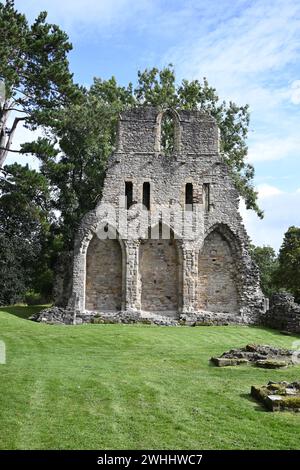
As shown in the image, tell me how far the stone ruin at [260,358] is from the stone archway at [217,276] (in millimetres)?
11231

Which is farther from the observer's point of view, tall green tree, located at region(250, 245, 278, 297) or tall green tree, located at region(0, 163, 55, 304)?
tall green tree, located at region(250, 245, 278, 297)

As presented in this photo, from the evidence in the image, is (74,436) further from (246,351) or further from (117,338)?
(117,338)

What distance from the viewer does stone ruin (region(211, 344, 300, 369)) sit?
42.7 ft

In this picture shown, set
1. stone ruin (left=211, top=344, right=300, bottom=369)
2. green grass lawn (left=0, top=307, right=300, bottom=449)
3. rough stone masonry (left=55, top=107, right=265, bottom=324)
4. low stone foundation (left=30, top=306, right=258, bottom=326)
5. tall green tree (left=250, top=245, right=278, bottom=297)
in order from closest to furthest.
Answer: green grass lawn (left=0, top=307, right=300, bottom=449)
stone ruin (left=211, top=344, right=300, bottom=369)
low stone foundation (left=30, top=306, right=258, bottom=326)
rough stone masonry (left=55, top=107, right=265, bottom=324)
tall green tree (left=250, top=245, right=278, bottom=297)

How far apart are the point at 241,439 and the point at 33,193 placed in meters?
20.1

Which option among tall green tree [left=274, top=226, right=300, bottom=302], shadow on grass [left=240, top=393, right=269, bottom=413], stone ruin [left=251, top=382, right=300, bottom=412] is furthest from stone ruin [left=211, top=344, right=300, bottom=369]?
tall green tree [left=274, top=226, right=300, bottom=302]

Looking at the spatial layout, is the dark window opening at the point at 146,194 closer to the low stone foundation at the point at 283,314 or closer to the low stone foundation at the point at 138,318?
the low stone foundation at the point at 138,318

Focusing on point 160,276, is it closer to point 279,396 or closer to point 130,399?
point 130,399

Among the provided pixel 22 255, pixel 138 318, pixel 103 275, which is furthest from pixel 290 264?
pixel 22 255

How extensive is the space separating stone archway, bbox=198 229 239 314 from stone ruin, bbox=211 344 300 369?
36.8 feet

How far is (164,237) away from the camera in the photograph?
2641 cm

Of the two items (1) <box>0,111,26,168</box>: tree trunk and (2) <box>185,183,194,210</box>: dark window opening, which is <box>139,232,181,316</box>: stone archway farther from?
(1) <box>0,111,26,168</box>: tree trunk

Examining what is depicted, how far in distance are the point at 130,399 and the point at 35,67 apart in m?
21.0

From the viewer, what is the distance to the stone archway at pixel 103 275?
84.2ft
